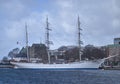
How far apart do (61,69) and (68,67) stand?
3608 millimetres

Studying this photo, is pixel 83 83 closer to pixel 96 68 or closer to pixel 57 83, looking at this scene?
→ pixel 57 83

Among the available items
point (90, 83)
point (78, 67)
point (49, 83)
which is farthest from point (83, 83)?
point (78, 67)

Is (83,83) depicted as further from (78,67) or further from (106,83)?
(78,67)

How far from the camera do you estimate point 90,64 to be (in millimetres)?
196625

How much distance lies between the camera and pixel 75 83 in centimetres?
8300

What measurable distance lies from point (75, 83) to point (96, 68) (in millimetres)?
117821

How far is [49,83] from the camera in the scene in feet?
273

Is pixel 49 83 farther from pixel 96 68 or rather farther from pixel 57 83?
pixel 96 68

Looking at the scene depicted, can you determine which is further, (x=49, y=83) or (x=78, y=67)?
(x=78, y=67)

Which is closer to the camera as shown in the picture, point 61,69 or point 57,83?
point 57,83

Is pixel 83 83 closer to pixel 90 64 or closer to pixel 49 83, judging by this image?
pixel 49 83

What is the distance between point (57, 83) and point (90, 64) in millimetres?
114720

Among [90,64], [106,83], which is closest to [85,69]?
[90,64]

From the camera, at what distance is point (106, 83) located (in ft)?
281
